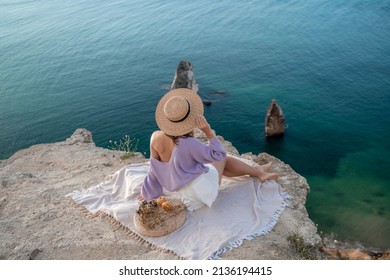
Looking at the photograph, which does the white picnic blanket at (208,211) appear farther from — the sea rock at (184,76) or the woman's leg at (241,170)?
the sea rock at (184,76)

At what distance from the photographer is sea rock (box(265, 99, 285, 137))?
100ft

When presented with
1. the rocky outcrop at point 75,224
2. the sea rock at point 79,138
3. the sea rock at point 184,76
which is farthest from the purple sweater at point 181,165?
the sea rock at point 184,76

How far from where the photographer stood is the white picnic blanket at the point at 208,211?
25.7ft

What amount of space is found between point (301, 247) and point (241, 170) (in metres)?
2.42

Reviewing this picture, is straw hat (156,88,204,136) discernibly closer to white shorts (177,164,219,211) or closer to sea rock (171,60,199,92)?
white shorts (177,164,219,211)

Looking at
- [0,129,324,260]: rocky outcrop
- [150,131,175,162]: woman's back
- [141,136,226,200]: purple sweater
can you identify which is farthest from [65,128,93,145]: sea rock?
[150,131,175,162]: woman's back

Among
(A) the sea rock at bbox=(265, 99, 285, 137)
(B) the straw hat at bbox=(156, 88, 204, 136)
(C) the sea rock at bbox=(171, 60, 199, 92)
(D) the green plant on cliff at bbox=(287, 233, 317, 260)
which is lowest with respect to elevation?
(A) the sea rock at bbox=(265, 99, 285, 137)

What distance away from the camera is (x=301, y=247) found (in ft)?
25.8

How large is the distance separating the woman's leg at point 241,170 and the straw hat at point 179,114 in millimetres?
1860

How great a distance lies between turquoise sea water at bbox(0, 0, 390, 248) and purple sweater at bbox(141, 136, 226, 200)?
14351 millimetres

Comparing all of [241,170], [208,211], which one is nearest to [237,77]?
[241,170]

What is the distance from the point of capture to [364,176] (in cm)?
2656
